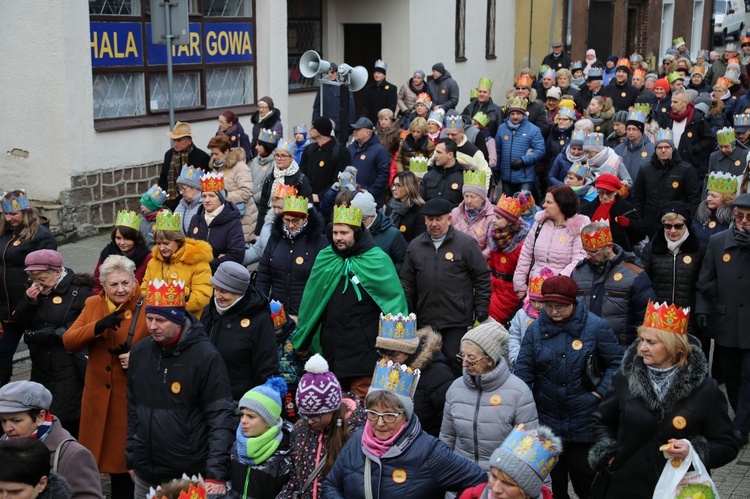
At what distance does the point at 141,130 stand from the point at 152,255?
324 inches

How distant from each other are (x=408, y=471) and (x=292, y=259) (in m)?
3.52

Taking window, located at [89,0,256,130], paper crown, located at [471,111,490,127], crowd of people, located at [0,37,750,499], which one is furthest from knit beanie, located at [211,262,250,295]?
paper crown, located at [471,111,490,127]

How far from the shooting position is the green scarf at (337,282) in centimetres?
774

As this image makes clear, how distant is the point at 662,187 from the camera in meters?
11.7

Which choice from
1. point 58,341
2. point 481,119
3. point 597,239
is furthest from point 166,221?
point 481,119

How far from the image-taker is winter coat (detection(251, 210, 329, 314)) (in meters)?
8.59

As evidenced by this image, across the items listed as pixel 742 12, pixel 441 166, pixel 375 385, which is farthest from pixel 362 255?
pixel 742 12

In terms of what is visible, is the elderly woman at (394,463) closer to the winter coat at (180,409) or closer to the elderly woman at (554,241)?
the winter coat at (180,409)

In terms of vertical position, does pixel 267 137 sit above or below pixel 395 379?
above

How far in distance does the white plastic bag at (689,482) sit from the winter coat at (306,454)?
1.62 m

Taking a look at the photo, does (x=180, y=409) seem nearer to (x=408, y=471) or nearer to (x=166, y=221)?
(x=408, y=471)

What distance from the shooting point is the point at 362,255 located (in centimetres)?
781

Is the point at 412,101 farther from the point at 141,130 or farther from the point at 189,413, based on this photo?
the point at 189,413

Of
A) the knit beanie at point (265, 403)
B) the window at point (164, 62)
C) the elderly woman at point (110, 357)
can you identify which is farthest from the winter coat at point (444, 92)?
the knit beanie at point (265, 403)
